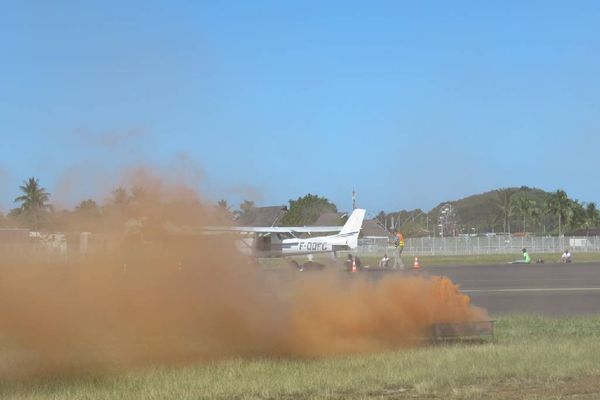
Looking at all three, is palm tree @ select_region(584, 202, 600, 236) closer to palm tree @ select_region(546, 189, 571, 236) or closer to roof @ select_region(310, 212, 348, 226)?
palm tree @ select_region(546, 189, 571, 236)

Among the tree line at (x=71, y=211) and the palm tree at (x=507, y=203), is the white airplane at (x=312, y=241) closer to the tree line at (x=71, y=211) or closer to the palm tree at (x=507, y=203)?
the tree line at (x=71, y=211)

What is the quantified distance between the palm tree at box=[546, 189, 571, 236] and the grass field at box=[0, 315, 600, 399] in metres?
127

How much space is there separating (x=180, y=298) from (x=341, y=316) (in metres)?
2.85

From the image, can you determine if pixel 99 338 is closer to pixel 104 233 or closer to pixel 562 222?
pixel 104 233

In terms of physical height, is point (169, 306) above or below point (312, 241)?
below

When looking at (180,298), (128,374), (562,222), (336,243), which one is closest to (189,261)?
(180,298)

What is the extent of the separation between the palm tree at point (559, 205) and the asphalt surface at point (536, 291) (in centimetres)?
10113

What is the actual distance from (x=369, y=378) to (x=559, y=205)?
131659mm

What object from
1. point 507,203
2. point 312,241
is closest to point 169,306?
point 312,241

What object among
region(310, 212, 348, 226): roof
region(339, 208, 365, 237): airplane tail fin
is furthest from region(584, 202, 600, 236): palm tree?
region(339, 208, 365, 237): airplane tail fin

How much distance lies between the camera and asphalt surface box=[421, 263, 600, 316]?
794 inches

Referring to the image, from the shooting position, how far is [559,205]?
437ft

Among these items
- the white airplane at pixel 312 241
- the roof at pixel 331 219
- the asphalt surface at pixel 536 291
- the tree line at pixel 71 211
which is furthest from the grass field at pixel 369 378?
Answer: the roof at pixel 331 219

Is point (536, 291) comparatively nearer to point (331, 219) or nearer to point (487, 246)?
point (487, 246)
